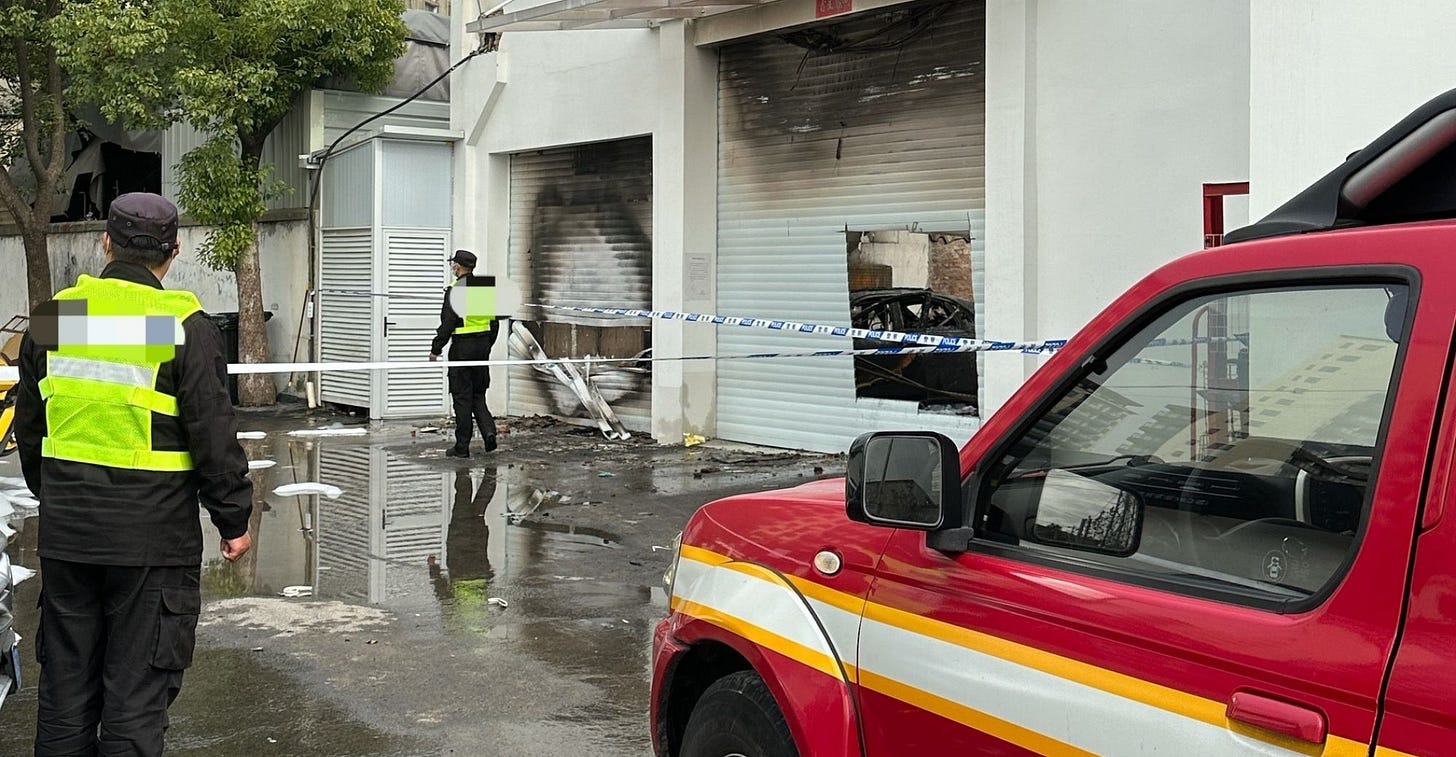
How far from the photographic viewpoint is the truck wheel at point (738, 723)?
10.3 feet

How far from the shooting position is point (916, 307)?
1265cm

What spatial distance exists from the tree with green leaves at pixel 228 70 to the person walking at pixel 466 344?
5567 mm

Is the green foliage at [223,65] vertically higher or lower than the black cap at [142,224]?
higher

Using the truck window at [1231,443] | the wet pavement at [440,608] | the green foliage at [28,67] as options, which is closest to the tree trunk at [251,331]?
the green foliage at [28,67]

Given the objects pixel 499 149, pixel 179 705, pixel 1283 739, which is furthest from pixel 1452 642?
pixel 499 149

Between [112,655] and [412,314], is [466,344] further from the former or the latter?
[112,655]

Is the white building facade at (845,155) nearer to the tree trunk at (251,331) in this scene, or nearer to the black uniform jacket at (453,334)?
the black uniform jacket at (453,334)

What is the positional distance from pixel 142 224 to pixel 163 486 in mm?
783

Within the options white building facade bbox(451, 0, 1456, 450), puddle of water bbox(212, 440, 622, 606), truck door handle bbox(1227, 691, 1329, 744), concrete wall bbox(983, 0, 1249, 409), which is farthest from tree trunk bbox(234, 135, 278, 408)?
truck door handle bbox(1227, 691, 1329, 744)

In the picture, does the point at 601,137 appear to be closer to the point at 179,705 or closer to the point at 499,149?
the point at 499,149

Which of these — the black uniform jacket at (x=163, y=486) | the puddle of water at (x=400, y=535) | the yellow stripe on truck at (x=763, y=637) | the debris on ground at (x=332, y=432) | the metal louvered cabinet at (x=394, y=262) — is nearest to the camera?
the yellow stripe on truck at (x=763, y=637)

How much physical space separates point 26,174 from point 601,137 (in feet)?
56.9

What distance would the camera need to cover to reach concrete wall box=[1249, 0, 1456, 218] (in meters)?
7.24

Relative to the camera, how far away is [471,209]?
17797 millimetres
